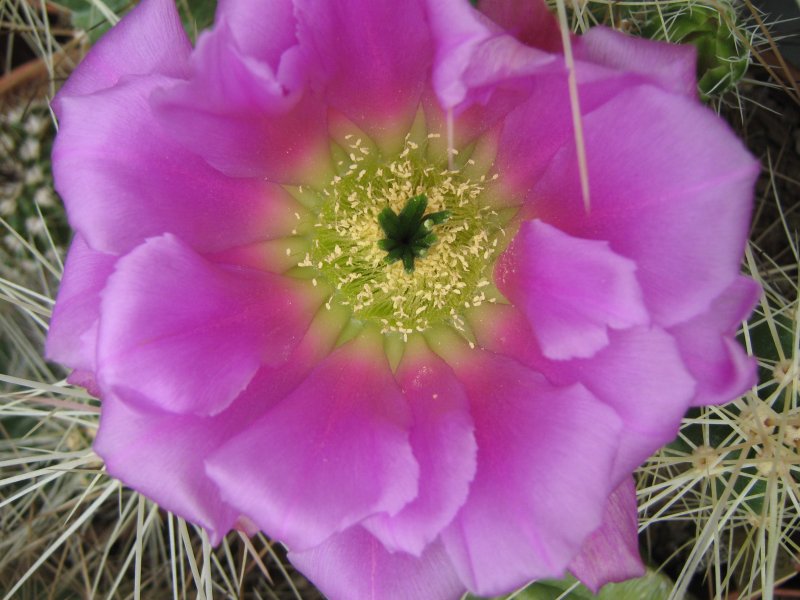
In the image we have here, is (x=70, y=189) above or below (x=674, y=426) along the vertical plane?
above

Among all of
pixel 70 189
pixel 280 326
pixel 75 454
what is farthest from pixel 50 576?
pixel 70 189

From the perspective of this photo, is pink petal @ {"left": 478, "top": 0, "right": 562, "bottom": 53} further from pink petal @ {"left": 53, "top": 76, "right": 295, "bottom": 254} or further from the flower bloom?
pink petal @ {"left": 53, "top": 76, "right": 295, "bottom": 254}

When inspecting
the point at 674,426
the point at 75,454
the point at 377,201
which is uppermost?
the point at 377,201

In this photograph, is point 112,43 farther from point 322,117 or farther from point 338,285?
point 338,285

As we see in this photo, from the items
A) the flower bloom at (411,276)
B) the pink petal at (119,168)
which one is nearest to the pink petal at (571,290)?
the flower bloom at (411,276)

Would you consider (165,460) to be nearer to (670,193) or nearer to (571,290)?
(571,290)

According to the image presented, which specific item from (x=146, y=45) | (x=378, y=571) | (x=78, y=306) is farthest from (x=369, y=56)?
(x=378, y=571)

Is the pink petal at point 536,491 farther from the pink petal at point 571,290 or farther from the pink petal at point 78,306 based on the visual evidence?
the pink petal at point 78,306
